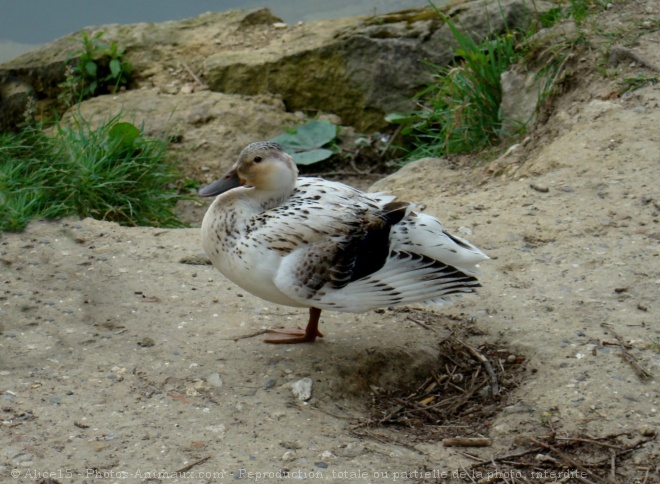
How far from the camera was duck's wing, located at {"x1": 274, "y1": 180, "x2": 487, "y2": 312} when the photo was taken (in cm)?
329

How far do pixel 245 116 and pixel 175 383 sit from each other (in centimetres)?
430

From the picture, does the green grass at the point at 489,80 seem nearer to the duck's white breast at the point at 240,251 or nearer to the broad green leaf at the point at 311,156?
the broad green leaf at the point at 311,156

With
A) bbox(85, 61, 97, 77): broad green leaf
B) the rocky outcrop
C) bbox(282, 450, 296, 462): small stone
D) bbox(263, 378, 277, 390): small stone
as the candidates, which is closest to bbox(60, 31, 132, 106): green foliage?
bbox(85, 61, 97, 77): broad green leaf

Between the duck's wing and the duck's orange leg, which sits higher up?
the duck's wing

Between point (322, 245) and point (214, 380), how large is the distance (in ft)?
2.20

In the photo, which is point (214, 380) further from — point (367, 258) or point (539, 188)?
point (539, 188)

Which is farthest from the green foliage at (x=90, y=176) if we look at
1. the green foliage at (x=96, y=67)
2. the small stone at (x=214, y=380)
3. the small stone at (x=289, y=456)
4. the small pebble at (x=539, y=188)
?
the small stone at (x=289, y=456)

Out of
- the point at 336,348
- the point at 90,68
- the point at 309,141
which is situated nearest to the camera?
the point at 336,348

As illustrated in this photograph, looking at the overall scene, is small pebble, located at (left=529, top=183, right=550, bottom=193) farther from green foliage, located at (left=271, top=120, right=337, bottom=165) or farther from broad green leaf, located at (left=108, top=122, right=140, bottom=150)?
broad green leaf, located at (left=108, top=122, right=140, bottom=150)

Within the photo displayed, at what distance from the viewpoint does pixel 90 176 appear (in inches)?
217

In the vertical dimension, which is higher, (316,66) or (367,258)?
(367,258)

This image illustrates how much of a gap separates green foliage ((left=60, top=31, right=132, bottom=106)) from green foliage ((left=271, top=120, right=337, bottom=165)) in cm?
161

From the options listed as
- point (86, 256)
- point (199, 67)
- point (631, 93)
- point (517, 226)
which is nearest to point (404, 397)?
point (517, 226)

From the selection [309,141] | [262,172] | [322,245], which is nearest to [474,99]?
[309,141]
